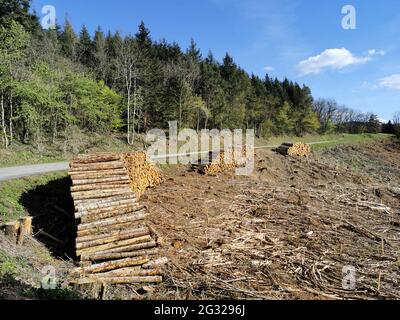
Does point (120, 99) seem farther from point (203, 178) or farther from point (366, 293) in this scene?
point (366, 293)

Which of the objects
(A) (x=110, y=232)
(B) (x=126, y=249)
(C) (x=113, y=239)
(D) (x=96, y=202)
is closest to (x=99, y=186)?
(D) (x=96, y=202)

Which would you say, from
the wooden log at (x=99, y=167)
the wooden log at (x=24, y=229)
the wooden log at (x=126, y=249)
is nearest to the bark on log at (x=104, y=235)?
the wooden log at (x=126, y=249)

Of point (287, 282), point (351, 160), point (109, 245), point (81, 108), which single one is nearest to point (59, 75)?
point (81, 108)

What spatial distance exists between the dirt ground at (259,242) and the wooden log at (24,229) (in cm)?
30

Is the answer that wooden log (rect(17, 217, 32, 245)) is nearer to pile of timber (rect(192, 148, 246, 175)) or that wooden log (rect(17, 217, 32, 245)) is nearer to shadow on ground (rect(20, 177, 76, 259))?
shadow on ground (rect(20, 177, 76, 259))

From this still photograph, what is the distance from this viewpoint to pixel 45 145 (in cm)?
2380

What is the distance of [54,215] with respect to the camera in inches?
480

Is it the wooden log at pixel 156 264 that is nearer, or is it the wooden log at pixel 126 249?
the wooden log at pixel 156 264

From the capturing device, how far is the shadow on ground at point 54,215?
10.4 meters

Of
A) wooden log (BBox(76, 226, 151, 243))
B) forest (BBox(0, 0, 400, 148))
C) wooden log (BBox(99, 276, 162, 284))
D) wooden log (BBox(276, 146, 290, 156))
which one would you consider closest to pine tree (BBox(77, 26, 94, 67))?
forest (BBox(0, 0, 400, 148))

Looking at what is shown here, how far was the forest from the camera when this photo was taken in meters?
21.9

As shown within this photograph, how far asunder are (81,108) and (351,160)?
28.3m

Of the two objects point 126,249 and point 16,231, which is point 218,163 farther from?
point 16,231

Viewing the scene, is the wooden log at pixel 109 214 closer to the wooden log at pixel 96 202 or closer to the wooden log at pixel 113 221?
the wooden log at pixel 113 221
